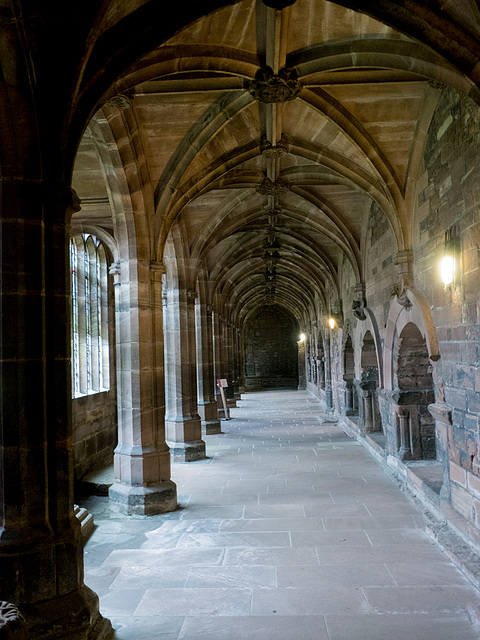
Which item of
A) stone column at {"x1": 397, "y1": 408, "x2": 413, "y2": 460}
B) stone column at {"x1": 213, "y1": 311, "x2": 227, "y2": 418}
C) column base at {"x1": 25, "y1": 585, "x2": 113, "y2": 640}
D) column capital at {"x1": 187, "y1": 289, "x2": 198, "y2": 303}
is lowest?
column base at {"x1": 25, "y1": 585, "x2": 113, "y2": 640}

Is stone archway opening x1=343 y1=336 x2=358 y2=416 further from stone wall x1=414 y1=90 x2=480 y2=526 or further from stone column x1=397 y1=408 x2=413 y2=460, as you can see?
stone wall x1=414 y1=90 x2=480 y2=526

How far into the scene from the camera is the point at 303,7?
15.7ft

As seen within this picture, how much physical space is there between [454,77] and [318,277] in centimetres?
1360

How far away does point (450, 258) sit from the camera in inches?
222

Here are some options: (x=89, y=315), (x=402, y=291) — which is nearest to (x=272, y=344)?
(x=89, y=315)

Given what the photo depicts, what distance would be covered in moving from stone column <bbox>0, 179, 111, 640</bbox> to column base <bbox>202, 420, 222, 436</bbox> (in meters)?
9.76

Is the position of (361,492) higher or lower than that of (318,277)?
lower

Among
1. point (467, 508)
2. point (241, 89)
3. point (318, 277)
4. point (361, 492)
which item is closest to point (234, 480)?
point (361, 492)

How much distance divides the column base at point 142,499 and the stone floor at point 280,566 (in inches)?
5.6

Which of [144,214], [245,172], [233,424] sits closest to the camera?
[144,214]

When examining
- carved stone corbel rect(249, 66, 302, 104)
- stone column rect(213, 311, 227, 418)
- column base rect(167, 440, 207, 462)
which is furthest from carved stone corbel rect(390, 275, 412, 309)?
stone column rect(213, 311, 227, 418)

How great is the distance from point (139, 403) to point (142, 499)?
Answer: 1171 mm

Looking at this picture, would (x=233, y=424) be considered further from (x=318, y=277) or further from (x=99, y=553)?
(x=99, y=553)

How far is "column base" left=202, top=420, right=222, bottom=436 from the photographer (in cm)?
1333
